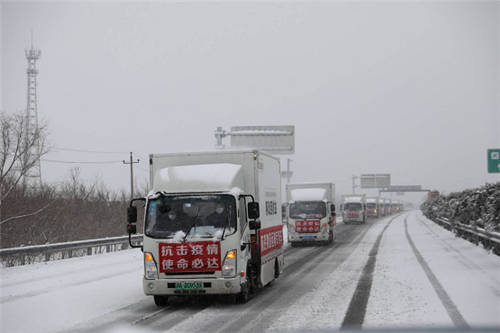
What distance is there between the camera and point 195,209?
39.0 feet

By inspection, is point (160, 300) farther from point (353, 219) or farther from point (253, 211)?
point (353, 219)

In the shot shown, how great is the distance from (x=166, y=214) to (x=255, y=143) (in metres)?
35.5

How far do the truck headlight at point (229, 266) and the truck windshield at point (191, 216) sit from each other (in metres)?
0.43

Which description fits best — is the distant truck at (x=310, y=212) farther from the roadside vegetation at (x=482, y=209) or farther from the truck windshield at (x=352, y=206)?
the truck windshield at (x=352, y=206)

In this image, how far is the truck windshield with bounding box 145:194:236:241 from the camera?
11625 millimetres

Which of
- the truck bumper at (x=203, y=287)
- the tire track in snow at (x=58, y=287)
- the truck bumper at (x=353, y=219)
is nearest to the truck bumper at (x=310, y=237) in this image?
the tire track in snow at (x=58, y=287)

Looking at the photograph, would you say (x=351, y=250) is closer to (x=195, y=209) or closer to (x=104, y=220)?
(x=195, y=209)

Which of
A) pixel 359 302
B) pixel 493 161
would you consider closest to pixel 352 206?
pixel 493 161

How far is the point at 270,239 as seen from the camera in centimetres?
1430

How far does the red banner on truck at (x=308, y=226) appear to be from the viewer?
97.1 ft

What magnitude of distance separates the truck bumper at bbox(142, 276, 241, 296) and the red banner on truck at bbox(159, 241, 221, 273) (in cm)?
22

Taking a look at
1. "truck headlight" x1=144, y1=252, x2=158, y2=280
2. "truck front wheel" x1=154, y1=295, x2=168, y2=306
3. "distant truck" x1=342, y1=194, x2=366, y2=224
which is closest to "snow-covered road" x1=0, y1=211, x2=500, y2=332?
"truck front wheel" x1=154, y1=295, x2=168, y2=306

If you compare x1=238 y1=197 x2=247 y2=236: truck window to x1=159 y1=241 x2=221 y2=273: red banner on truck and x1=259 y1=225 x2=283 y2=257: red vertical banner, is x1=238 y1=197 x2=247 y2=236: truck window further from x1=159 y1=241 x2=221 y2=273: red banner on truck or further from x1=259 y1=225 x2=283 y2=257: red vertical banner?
x1=259 y1=225 x2=283 y2=257: red vertical banner

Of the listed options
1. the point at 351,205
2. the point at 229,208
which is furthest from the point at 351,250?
the point at 351,205
